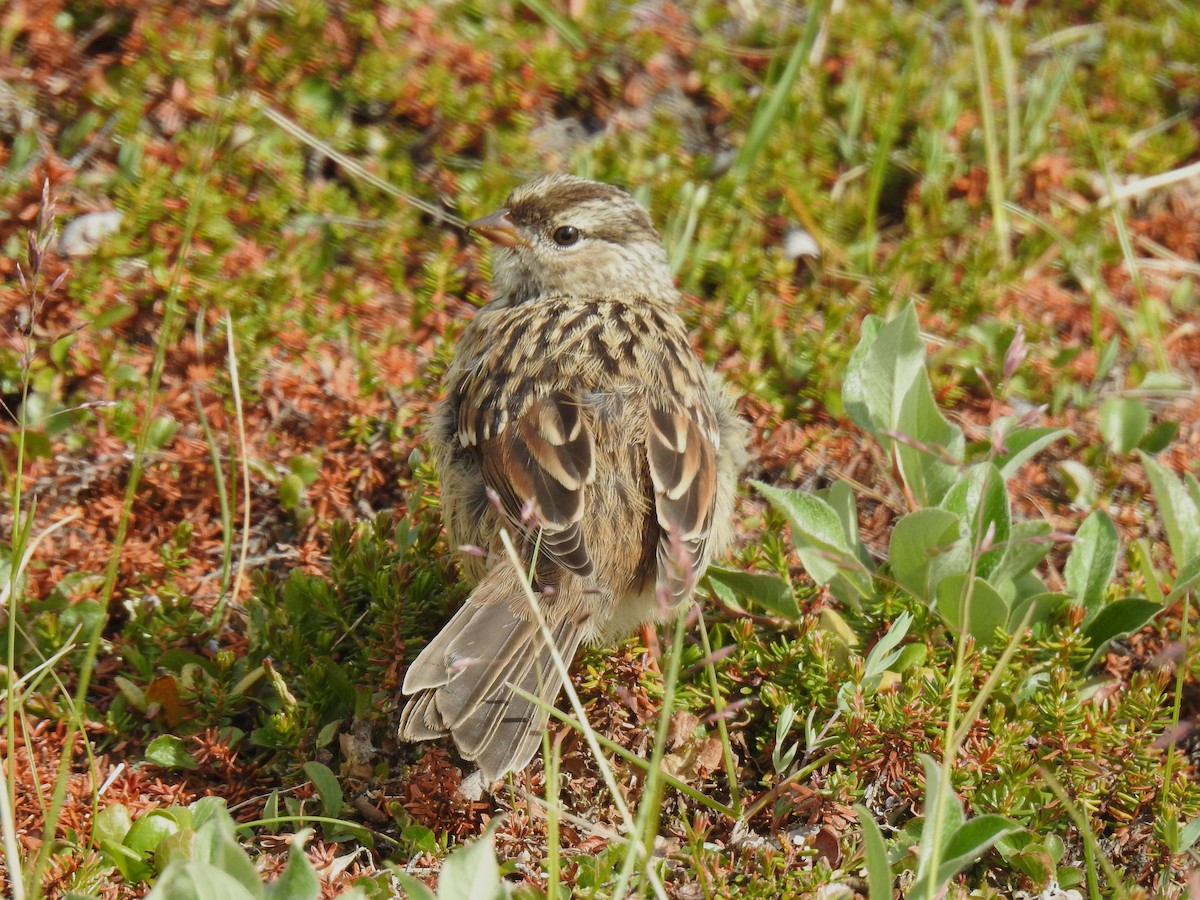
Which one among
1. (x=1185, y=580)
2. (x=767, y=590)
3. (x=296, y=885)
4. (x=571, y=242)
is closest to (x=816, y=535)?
(x=767, y=590)

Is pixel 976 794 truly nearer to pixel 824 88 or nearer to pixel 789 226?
pixel 789 226

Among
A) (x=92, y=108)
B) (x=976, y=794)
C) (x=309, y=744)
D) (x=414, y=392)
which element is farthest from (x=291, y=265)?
(x=976, y=794)

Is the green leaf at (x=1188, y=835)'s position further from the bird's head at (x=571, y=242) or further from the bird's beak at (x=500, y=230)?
the bird's beak at (x=500, y=230)

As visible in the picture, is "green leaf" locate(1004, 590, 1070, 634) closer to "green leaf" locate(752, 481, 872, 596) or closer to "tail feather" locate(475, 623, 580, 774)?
"green leaf" locate(752, 481, 872, 596)

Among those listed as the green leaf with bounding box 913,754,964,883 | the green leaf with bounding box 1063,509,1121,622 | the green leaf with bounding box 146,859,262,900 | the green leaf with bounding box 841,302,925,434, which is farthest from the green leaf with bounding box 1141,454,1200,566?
the green leaf with bounding box 146,859,262,900

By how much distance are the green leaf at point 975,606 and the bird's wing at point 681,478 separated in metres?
0.81

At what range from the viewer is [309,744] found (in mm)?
4625

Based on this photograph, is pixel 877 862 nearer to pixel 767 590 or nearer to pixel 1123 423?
pixel 767 590

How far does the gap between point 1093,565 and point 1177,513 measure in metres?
0.37

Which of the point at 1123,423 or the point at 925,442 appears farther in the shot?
the point at 1123,423

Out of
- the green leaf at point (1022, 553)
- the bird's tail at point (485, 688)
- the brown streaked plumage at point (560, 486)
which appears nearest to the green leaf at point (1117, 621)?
the green leaf at point (1022, 553)

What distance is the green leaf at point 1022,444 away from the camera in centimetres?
487

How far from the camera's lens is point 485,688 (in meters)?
4.06

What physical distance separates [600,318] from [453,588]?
1173 mm
